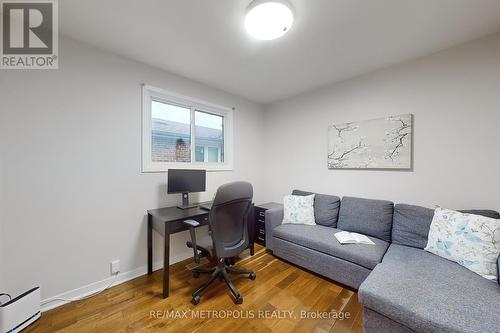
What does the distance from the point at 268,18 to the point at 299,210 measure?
223cm

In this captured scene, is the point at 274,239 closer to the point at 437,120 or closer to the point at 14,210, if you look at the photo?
the point at 437,120

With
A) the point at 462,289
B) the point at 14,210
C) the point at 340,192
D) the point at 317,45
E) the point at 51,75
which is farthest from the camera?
the point at 340,192

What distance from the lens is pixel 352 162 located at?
2.59 metres

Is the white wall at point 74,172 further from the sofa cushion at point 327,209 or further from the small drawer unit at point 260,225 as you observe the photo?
the sofa cushion at point 327,209

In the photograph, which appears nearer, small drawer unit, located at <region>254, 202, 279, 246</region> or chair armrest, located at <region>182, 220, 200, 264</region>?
chair armrest, located at <region>182, 220, 200, 264</region>

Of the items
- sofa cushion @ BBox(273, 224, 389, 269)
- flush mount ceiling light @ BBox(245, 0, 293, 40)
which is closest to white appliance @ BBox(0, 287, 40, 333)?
sofa cushion @ BBox(273, 224, 389, 269)

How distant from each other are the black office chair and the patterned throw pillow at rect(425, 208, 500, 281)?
5.80 feet

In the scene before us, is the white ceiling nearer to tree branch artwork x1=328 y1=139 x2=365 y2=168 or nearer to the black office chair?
tree branch artwork x1=328 y1=139 x2=365 y2=168

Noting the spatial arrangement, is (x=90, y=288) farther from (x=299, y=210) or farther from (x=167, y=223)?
(x=299, y=210)

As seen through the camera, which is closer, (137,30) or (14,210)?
(14,210)

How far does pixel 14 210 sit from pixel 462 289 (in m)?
3.38

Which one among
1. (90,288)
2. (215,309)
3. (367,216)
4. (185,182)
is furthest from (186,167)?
(367,216)

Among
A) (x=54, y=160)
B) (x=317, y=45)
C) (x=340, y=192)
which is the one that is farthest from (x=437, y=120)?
(x=54, y=160)

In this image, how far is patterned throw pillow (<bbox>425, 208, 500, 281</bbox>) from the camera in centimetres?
141
